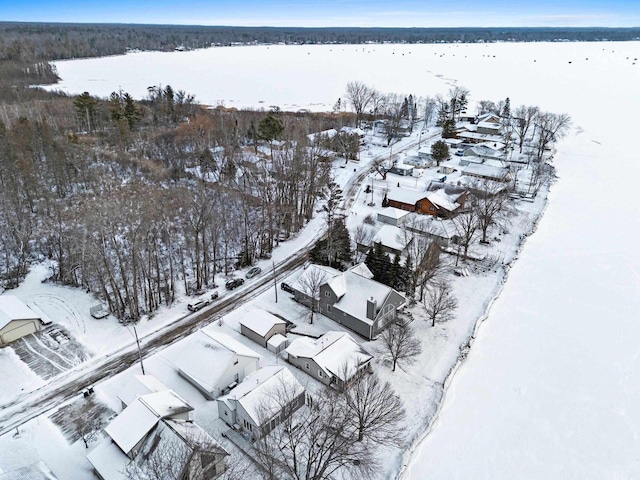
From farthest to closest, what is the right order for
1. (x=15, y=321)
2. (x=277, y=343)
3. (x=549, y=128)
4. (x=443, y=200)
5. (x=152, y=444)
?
1. (x=549, y=128)
2. (x=443, y=200)
3. (x=15, y=321)
4. (x=277, y=343)
5. (x=152, y=444)

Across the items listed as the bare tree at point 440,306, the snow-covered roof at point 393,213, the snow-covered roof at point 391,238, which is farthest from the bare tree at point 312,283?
the snow-covered roof at point 393,213

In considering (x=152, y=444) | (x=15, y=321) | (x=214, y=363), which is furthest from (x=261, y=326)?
(x=15, y=321)

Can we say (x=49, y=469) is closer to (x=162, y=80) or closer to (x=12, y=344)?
(x=12, y=344)

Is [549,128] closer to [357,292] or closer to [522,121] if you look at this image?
[522,121]

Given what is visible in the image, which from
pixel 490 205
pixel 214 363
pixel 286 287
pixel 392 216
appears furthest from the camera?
pixel 392 216

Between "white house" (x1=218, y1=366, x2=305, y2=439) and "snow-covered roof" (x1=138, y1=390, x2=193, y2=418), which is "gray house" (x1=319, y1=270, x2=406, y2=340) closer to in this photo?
"white house" (x1=218, y1=366, x2=305, y2=439)

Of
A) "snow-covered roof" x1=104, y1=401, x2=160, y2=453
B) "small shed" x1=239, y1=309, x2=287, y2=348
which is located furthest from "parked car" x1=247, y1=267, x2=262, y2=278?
"snow-covered roof" x1=104, y1=401, x2=160, y2=453
